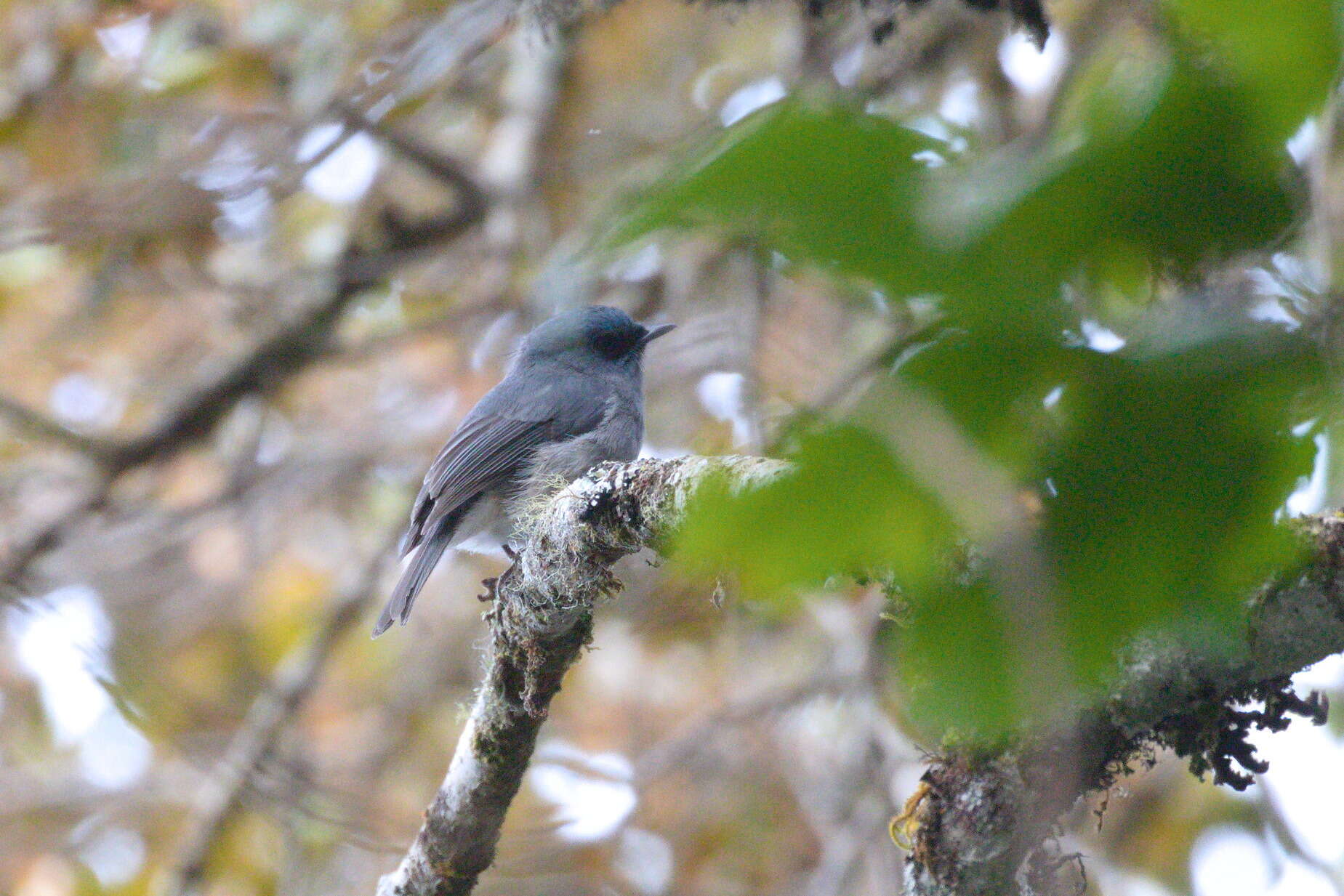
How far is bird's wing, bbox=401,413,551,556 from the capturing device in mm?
4793

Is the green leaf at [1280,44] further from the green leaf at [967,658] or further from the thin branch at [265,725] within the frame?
the thin branch at [265,725]

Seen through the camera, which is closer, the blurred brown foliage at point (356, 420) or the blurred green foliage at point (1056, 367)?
the blurred green foliage at point (1056, 367)

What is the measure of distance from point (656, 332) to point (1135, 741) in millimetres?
3991

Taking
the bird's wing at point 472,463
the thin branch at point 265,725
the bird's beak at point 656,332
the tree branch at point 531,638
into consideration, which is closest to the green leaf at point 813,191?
the tree branch at point 531,638

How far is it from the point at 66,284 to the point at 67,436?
8.24 ft

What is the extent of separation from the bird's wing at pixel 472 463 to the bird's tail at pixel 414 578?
7 centimetres

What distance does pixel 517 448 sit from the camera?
4.95 meters

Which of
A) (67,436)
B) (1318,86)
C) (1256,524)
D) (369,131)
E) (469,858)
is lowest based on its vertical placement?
(469,858)

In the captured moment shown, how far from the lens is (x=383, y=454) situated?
23.6 ft

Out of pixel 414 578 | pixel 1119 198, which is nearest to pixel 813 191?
pixel 1119 198

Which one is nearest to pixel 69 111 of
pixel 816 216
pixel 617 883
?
pixel 617 883

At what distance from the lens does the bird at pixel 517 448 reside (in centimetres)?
477

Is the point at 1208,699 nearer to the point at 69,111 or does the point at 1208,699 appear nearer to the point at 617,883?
the point at 617,883

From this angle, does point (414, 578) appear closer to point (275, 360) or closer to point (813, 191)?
point (275, 360)
